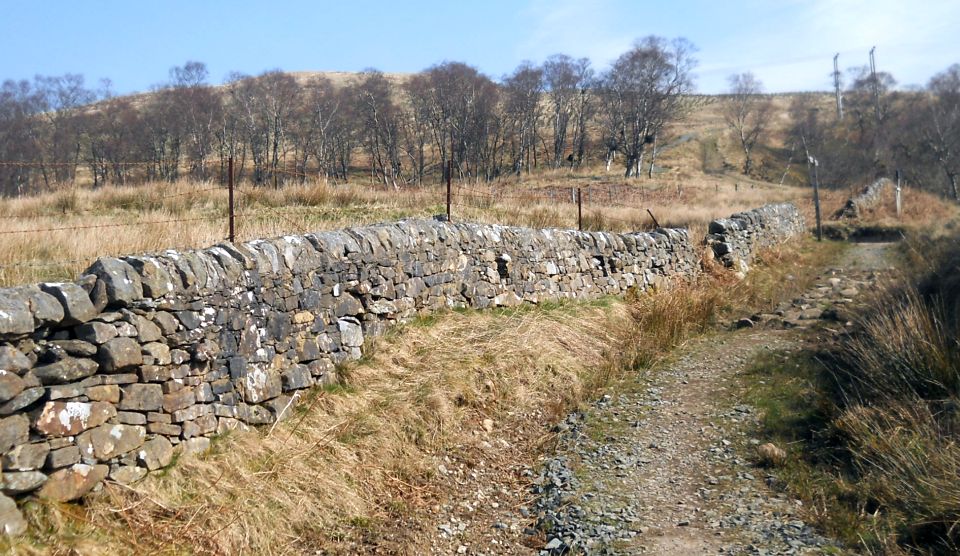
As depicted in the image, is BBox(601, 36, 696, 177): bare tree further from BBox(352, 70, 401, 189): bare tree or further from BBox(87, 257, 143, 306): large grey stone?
BBox(87, 257, 143, 306): large grey stone

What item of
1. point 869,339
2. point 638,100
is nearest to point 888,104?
point 638,100

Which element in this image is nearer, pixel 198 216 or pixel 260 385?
pixel 260 385

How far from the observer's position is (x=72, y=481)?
4406 millimetres

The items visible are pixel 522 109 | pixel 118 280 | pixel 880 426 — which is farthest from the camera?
pixel 522 109

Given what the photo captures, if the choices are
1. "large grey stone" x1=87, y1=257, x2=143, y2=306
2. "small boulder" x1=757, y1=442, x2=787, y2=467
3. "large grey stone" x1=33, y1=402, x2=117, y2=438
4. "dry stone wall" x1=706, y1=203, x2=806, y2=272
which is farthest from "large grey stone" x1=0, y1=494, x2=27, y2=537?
"dry stone wall" x1=706, y1=203, x2=806, y2=272

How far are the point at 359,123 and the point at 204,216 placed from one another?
114ft

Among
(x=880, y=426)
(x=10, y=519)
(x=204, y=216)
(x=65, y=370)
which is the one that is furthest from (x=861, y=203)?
(x=10, y=519)

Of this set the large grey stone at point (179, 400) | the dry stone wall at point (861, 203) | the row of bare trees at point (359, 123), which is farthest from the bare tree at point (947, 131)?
the large grey stone at point (179, 400)

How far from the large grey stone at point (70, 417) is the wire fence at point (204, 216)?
8.04 ft

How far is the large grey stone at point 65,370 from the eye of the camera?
4.38 m

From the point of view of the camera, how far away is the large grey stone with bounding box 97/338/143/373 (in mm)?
4719

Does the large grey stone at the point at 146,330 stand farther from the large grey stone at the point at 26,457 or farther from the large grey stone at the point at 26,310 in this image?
the large grey stone at the point at 26,457

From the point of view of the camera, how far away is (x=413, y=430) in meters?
6.51

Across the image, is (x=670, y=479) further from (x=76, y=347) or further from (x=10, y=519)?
(x=10, y=519)
